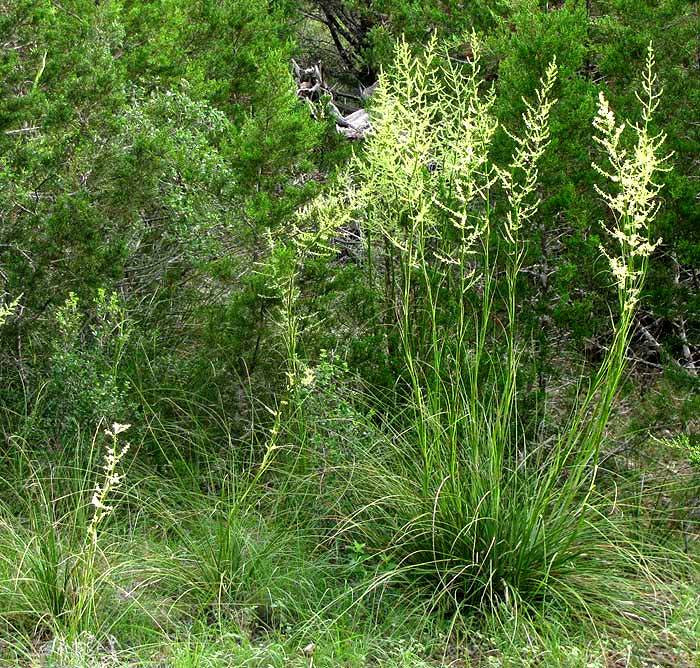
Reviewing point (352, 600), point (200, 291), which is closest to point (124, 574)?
point (352, 600)

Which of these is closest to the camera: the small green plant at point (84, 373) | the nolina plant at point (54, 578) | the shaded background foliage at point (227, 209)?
the nolina plant at point (54, 578)

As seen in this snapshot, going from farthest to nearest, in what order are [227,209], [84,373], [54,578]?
1. [227,209]
2. [84,373]
3. [54,578]

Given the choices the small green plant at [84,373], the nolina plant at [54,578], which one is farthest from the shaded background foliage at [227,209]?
the nolina plant at [54,578]

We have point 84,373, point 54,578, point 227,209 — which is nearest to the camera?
point 54,578

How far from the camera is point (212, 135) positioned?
20.3 ft

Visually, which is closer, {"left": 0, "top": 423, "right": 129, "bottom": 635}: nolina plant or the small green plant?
{"left": 0, "top": 423, "right": 129, "bottom": 635}: nolina plant

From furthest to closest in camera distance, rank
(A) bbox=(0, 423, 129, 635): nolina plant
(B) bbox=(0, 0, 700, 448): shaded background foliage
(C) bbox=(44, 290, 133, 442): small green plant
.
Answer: (B) bbox=(0, 0, 700, 448): shaded background foliage → (C) bbox=(44, 290, 133, 442): small green plant → (A) bbox=(0, 423, 129, 635): nolina plant

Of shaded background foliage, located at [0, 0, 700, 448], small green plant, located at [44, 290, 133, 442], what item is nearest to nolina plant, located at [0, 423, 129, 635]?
small green plant, located at [44, 290, 133, 442]

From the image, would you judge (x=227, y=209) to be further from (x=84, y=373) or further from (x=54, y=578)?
(x=54, y=578)

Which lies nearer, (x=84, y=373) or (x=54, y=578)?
(x=54, y=578)

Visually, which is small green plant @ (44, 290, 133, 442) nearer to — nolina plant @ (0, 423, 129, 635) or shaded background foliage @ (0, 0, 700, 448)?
shaded background foliage @ (0, 0, 700, 448)

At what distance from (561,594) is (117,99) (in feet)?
11.7

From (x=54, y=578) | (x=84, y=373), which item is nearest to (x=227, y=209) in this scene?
(x=84, y=373)

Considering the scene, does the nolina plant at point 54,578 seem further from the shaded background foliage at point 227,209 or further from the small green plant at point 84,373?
the shaded background foliage at point 227,209
